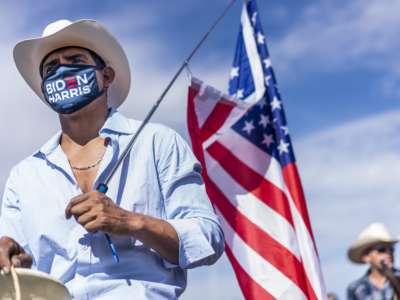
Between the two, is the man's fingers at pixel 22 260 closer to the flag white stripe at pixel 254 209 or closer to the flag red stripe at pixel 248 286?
the flag red stripe at pixel 248 286

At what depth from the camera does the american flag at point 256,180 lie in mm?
8086

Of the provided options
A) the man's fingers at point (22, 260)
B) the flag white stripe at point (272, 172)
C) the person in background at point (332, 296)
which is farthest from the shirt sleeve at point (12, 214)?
the person in background at point (332, 296)

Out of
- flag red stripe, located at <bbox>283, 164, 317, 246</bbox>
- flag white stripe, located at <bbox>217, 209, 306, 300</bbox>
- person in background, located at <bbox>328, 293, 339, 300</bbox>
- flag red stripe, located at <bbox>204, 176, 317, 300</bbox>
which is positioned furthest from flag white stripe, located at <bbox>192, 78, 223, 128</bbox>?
person in background, located at <bbox>328, 293, 339, 300</bbox>

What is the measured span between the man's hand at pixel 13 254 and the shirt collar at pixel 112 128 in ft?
1.48

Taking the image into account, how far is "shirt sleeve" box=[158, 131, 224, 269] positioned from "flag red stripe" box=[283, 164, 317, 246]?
16.5 feet

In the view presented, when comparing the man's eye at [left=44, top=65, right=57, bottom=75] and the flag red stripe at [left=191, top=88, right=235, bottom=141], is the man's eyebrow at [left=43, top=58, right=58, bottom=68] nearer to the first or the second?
the man's eye at [left=44, top=65, right=57, bottom=75]

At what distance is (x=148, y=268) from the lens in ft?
10.5

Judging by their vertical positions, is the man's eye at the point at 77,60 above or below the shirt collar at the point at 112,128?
above

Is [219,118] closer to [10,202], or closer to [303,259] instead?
[303,259]

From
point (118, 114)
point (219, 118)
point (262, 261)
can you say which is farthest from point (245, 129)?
point (118, 114)

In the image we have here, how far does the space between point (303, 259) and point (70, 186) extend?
16.6 ft

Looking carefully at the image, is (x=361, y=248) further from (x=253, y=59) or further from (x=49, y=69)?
(x=49, y=69)

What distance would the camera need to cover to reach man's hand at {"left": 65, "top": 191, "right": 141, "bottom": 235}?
2.95 m

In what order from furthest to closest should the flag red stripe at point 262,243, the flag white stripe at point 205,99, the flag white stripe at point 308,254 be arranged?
the flag white stripe at point 205,99 < the flag red stripe at point 262,243 < the flag white stripe at point 308,254
